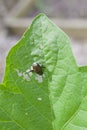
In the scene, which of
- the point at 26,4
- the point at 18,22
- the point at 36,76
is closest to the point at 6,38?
the point at 18,22

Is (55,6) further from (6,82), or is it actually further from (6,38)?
(6,82)

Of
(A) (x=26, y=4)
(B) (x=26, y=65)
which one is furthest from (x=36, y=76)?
(A) (x=26, y=4)

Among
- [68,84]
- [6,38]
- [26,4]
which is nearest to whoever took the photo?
[68,84]

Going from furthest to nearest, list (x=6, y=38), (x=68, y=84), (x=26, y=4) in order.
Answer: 1. (x=26, y=4)
2. (x=6, y=38)
3. (x=68, y=84)

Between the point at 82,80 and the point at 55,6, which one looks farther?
the point at 55,6

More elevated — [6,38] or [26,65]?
[26,65]

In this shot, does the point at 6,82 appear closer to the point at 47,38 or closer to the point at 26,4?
the point at 47,38
